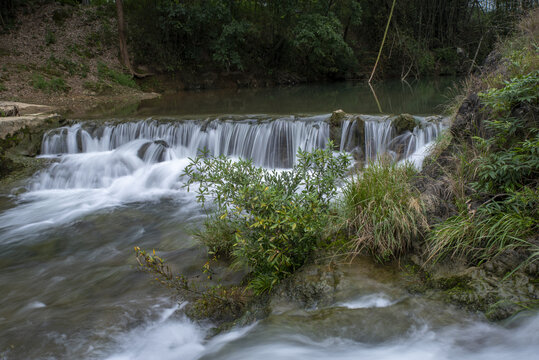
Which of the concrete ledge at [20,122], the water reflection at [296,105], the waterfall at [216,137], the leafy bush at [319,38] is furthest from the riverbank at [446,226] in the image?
the leafy bush at [319,38]

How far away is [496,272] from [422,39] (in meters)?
32.3

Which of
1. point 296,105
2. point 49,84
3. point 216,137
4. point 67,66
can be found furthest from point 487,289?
point 67,66

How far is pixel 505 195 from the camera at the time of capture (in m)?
3.85

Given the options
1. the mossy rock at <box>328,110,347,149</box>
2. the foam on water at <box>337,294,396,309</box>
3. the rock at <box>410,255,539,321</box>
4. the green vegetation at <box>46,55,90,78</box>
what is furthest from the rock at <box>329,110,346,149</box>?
the green vegetation at <box>46,55,90,78</box>

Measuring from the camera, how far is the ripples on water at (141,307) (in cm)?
306

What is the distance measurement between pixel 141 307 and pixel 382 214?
2794 millimetres

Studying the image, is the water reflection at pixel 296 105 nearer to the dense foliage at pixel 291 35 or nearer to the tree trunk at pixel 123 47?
the tree trunk at pixel 123 47

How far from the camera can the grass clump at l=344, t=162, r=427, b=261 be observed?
157 inches

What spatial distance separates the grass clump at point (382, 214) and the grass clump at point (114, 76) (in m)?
20.1

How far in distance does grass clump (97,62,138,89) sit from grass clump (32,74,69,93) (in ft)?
A: 8.65

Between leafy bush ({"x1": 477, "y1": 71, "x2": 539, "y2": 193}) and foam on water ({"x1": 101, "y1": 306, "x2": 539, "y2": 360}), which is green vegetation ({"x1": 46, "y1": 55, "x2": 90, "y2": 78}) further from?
leafy bush ({"x1": 477, "y1": 71, "x2": 539, "y2": 193})

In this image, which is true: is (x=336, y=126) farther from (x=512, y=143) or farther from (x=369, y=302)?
(x=369, y=302)

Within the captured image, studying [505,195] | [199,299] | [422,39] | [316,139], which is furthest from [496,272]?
[422,39]

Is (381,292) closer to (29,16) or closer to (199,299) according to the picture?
(199,299)
